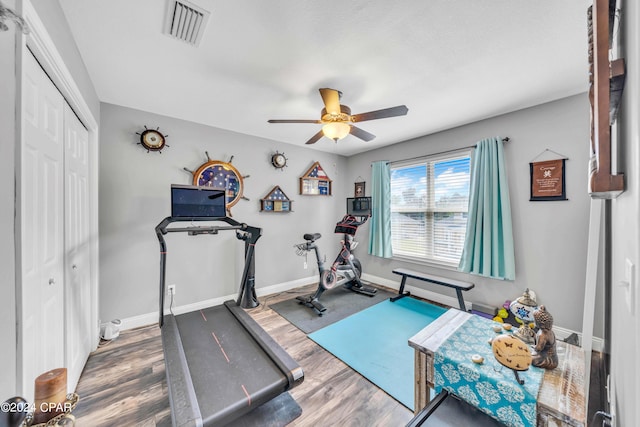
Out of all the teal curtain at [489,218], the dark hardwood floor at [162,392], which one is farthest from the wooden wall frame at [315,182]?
the dark hardwood floor at [162,392]

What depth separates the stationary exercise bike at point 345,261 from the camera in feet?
11.2

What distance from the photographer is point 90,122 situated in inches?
83.4

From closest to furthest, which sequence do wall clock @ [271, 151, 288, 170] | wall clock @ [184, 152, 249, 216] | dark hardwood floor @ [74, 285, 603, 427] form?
dark hardwood floor @ [74, 285, 603, 427] < wall clock @ [184, 152, 249, 216] < wall clock @ [271, 151, 288, 170]

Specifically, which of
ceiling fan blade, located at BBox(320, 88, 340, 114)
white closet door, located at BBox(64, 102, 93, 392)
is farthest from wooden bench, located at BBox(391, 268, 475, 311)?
white closet door, located at BBox(64, 102, 93, 392)

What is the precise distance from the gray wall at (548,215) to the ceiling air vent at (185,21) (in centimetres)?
320

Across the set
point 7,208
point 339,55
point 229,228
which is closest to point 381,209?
point 229,228

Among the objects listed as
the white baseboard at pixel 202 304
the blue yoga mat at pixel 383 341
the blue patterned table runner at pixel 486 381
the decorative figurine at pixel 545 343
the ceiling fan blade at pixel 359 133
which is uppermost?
the ceiling fan blade at pixel 359 133

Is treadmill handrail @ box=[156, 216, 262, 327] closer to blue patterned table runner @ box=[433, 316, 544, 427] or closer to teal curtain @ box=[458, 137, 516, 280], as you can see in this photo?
blue patterned table runner @ box=[433, 316, 544, 427]

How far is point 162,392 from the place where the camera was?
5.92ft

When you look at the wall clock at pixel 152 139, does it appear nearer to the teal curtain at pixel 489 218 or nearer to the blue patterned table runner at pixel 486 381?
the blue patterned table runner at pixel 486 381

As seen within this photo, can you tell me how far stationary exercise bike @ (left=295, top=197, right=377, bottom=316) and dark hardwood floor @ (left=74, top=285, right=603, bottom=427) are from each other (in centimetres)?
101

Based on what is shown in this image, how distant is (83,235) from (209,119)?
1.80 meters

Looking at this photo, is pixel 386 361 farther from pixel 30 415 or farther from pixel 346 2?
pixel 346 2

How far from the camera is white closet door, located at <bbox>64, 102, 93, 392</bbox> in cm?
169
